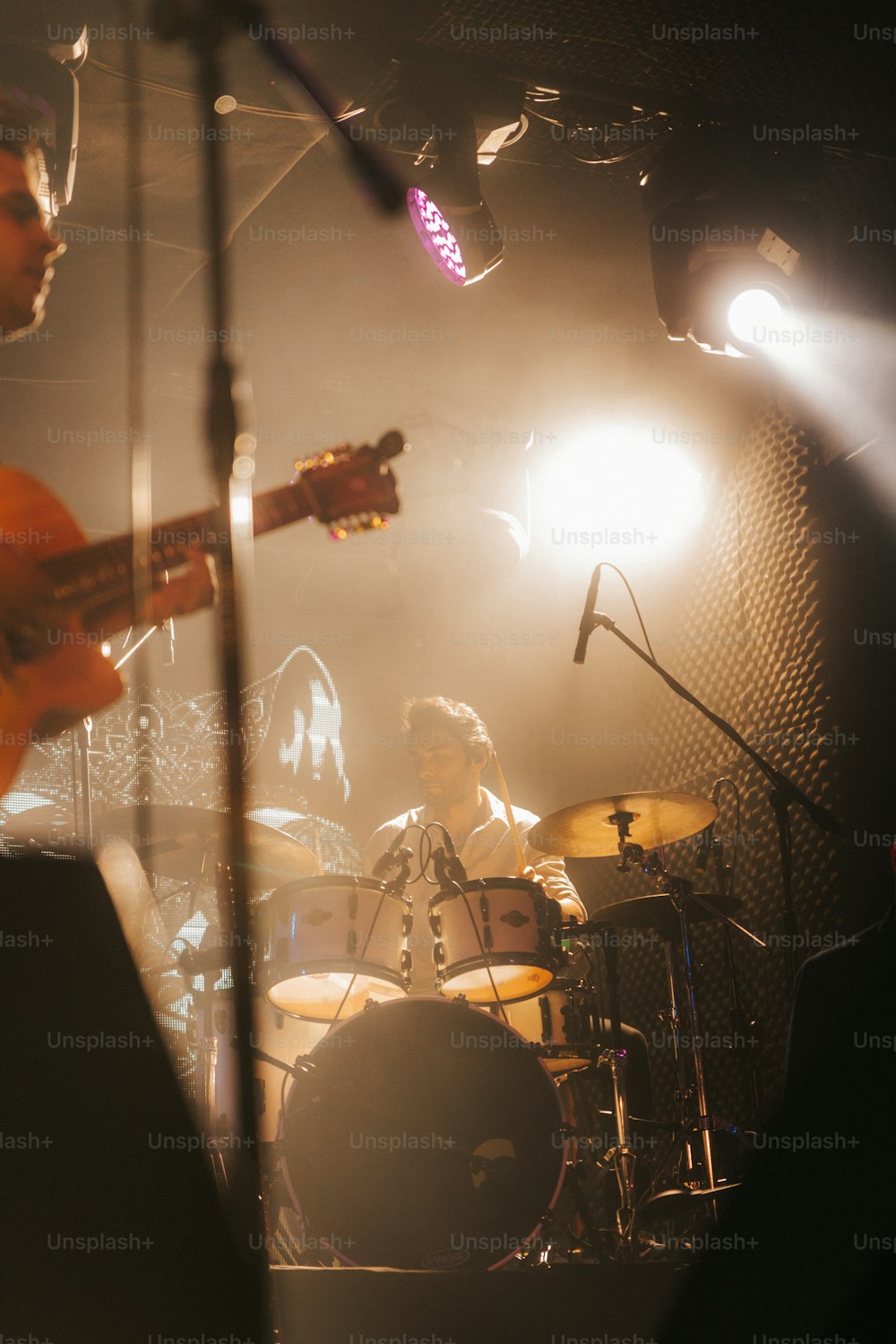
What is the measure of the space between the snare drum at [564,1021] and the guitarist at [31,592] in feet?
6.42

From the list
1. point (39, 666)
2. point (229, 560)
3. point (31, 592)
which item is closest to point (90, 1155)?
point (229, 560)

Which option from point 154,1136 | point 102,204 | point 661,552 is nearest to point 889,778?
point 661,552

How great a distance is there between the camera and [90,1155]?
1.25 m

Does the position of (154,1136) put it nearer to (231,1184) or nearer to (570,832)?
(231,1184)

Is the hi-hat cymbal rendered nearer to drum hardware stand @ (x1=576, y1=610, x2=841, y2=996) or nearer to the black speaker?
drum hardware stand @ (x1=576, y1=610, x2=841, y2=996)

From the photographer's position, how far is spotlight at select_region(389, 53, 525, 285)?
349cm

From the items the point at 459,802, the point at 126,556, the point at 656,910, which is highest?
the point at 126,556

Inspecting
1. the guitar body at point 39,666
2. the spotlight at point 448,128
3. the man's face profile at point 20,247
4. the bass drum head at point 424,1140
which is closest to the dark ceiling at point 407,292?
the spotlight at point 448,128

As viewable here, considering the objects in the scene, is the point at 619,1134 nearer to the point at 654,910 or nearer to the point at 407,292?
the point at 654,910

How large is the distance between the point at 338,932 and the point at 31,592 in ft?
4.75

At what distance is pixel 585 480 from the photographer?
563 centimetres

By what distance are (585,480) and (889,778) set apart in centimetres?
235

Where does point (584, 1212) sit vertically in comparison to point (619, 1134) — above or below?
below

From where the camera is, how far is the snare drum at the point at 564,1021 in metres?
3.75
